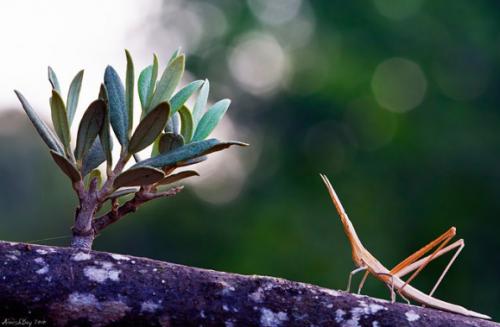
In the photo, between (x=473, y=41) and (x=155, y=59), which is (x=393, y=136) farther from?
(x=155, y=59)

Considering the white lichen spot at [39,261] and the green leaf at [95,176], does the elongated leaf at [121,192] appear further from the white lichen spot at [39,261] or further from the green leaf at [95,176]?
the white lichen spot at [39,261]

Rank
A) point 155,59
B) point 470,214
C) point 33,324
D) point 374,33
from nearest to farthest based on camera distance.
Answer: point 33,324 → point 155,59 → point 470,214 → point 374,33

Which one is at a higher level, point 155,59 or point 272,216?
point 155,59

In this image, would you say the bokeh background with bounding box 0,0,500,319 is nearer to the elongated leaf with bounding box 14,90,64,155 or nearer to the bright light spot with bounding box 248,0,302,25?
the bright light spot with bounding box 248,0,302,25

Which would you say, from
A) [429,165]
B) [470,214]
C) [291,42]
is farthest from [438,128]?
[291,42]

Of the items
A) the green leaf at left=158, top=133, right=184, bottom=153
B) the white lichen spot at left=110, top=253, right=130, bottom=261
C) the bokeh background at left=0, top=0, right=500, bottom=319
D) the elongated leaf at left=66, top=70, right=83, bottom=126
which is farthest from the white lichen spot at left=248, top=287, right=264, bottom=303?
the bokeh background at left=0, top=0, right=500, bottom=319

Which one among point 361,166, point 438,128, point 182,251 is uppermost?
point 438,128
